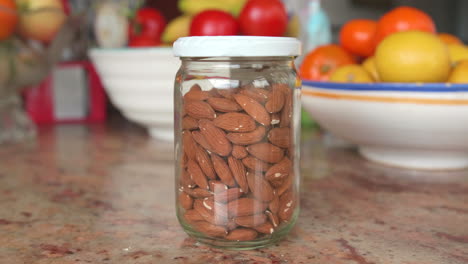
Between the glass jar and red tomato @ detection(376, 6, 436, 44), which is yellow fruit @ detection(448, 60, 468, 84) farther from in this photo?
the glass jar

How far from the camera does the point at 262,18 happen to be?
0.79 m

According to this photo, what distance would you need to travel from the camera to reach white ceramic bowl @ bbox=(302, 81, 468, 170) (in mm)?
617

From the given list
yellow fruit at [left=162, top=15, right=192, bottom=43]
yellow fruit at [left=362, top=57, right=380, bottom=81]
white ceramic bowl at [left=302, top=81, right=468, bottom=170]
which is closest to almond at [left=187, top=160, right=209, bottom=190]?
white ceramic bowl at [left=302, top=81, right=468, bottom=170]

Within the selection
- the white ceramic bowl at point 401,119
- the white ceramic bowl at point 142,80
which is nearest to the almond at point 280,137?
the white ceramic bowl at point 401,119

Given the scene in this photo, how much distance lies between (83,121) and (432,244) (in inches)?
40.1

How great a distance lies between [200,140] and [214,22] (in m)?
0.43

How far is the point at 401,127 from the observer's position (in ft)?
2.12

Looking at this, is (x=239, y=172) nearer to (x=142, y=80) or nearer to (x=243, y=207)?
(x=243, y=207)

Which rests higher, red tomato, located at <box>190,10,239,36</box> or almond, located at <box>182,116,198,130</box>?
red tomato, located at <box>190,10,239,36</box>

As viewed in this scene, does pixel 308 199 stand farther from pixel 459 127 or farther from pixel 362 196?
pixel 459 127

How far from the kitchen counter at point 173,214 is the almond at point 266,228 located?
0.02 meters

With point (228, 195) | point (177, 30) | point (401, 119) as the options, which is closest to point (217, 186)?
point (228, 195)

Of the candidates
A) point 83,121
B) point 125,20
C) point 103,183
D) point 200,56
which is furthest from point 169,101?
point 200,56

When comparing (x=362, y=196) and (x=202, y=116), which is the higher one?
(x=202, y=116)
